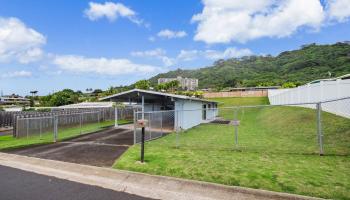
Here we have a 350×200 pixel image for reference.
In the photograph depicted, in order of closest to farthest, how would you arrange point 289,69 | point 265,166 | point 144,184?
point 144,184, point 265,166, point 289,69

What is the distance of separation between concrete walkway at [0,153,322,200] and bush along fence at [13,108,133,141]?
6.22 metres

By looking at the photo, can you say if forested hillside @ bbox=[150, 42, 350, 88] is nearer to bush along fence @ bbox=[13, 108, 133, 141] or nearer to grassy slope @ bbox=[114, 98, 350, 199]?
bush along fence @ bbox=[13, 108, 133, 141]

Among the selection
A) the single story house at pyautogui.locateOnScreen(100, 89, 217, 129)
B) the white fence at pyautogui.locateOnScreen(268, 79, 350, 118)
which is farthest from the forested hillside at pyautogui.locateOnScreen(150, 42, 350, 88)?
the single story house at pyautogui.locateOnScreen(100, 89, 217, 129)

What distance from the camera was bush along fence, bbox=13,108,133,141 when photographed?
647 inches

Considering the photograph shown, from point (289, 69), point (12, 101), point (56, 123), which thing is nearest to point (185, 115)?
point (56, 123)

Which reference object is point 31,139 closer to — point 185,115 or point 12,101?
point 185,115

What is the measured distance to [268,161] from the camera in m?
7.55

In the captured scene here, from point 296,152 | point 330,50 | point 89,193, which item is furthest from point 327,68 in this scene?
point 89,193

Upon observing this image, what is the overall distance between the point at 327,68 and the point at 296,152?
250 ft

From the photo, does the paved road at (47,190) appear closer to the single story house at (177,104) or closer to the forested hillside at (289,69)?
the single story house at (177,104)

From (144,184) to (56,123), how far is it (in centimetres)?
957

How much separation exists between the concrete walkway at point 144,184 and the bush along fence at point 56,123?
622cm

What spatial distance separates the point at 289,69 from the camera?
89.1m

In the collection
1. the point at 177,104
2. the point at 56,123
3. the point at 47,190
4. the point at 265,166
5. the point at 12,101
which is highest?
the point at 12,101
